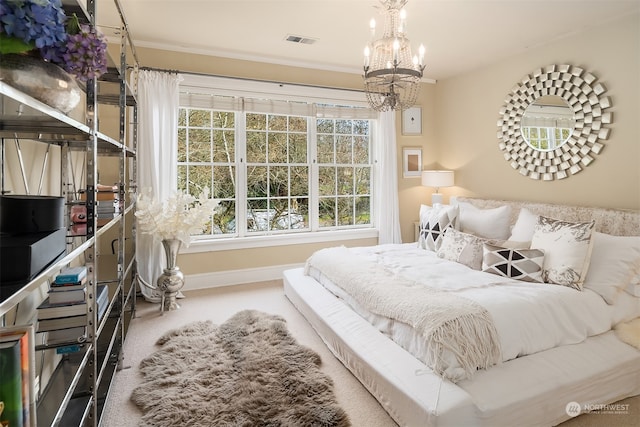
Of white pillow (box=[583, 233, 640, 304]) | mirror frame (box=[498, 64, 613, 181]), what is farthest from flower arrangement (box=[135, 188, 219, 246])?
mirror frame (box=[498, 64, 613, 181])

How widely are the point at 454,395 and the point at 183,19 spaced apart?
3507mm

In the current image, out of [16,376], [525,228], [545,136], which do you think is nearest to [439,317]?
[16,376]

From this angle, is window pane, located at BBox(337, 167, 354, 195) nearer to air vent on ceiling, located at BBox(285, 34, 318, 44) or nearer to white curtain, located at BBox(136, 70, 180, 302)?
air vent on ceiling, located at BBox(285, 34, 318, 44)

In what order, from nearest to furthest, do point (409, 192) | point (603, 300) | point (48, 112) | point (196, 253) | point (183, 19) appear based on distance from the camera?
point (48, 112) → point (603, 300) → point (183, 19) → point (196, 253) → point (409, 192)

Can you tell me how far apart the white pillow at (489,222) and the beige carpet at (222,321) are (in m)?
1.76

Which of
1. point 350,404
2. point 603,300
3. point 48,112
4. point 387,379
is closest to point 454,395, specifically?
point 387,379

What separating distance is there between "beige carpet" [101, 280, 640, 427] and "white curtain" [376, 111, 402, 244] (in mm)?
1631

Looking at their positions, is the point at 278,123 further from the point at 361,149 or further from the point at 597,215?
the point at 597,215

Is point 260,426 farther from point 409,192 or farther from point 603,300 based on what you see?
point 409,192

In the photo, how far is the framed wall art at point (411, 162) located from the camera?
16.5 feet

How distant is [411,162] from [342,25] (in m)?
2.36

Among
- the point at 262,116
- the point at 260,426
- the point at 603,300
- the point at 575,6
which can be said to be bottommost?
the point at 260,426

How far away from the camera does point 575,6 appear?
290cm

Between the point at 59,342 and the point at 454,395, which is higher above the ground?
the point at 59,342
